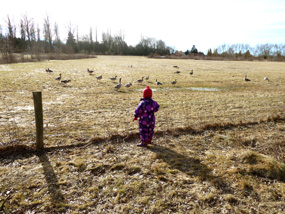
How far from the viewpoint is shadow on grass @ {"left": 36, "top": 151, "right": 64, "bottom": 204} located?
13.0 feet

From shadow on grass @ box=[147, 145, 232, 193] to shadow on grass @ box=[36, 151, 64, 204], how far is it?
2722 mm

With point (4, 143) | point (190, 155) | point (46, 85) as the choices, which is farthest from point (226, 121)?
point (46, 85)

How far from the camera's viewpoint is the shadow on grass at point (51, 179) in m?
3.95

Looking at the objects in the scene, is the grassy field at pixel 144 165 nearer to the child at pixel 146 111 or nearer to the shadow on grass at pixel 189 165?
the shadow on grass at pixel 189 165

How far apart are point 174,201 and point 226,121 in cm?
564

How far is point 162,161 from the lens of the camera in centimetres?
524

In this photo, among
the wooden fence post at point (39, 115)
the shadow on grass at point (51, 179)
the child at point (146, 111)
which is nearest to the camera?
the shadow on grass at point (51, 179)

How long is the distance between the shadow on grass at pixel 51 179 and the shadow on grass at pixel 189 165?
107 inches

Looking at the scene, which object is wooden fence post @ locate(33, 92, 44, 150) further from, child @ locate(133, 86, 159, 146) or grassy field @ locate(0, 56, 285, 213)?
child @ locate(133, 86, 159, 146)

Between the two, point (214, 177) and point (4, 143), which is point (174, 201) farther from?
point (4, 143)

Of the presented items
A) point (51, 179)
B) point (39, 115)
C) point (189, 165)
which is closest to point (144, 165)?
point (189, 165)

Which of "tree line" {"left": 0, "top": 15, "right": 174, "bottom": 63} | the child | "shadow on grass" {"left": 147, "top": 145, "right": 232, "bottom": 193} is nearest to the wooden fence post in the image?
the child

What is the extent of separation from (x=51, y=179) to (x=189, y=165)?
11.8ft

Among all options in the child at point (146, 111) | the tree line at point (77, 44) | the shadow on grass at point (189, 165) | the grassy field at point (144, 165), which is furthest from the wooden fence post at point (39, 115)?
the tree line at point (77, 44)
